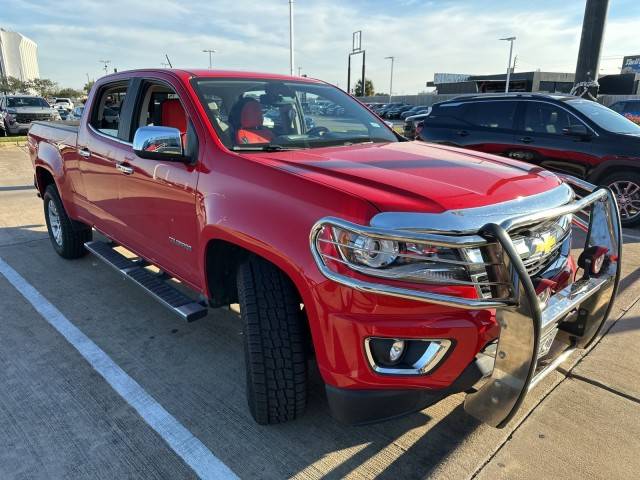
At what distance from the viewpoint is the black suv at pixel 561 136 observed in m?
6.58

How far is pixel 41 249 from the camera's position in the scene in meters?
5.68

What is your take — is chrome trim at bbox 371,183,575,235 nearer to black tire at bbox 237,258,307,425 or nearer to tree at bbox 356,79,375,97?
black tire at bbox 237,258,307,425

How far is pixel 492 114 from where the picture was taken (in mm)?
7645

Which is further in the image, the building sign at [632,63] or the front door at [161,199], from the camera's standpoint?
the building sign at [632,63]

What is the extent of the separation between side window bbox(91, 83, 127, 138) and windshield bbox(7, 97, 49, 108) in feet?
63.7

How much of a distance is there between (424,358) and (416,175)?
0.88m

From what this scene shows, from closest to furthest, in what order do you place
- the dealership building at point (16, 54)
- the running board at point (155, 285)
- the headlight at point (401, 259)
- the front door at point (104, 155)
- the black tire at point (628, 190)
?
the headlight at point (401, 259) < the running board at point (155, 285) < the front door at point (104, 155) < the black tire at point (628, 190) < the dealership building at point (16, 54)

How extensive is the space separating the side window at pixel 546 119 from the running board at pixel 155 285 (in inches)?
234

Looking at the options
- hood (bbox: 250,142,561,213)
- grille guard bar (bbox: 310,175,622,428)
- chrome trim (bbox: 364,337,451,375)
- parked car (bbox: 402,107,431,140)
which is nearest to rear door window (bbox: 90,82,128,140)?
hood (bbox: 250,142,561,213)

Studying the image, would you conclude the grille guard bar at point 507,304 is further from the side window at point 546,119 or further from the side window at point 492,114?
the side window at point 492,114

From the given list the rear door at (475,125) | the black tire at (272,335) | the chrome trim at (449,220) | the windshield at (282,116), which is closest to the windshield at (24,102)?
the rear door at (475,125)

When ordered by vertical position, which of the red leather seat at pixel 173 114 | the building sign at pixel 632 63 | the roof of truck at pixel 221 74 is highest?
the building sign at pixel 632 63

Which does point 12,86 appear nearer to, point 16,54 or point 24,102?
→ point 16,54

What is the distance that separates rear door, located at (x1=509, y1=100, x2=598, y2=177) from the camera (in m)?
6.77
